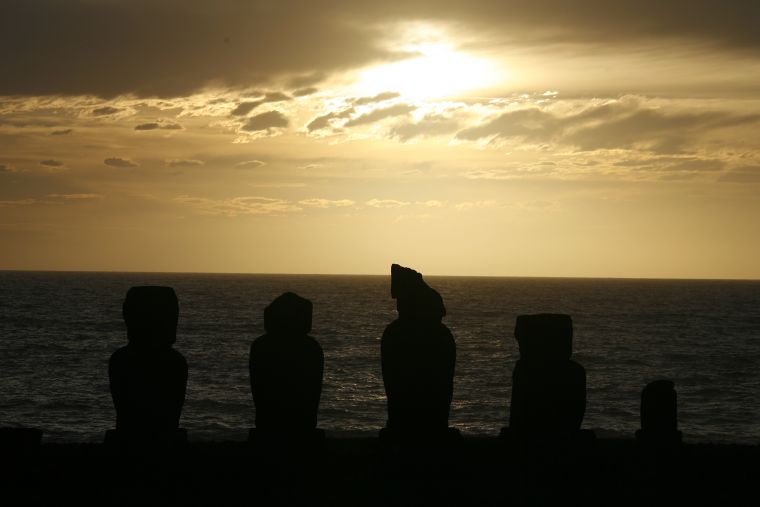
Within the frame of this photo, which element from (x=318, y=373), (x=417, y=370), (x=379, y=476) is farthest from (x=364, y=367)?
(x=379, y=476)

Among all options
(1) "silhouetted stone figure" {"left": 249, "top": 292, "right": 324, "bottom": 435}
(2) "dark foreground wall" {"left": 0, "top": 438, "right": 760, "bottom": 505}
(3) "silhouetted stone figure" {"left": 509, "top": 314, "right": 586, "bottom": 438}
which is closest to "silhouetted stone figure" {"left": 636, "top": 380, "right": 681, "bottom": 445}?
(2) "dark foreground wall" {"left": 0, "top": 438, "right": 760, "bottom": 505}

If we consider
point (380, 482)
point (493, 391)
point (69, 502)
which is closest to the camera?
point (69, 502)

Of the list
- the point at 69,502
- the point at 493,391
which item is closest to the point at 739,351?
the point at 493,391

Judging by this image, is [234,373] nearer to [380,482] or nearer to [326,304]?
[380,482]

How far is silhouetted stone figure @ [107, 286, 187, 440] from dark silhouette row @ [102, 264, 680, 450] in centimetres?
1

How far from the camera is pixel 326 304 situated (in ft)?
406

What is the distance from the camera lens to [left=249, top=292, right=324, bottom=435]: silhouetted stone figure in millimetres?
15367

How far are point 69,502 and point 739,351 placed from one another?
63.0 metres

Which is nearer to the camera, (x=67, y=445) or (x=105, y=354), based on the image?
(x=67, y=445)

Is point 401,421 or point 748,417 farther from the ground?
point 401,421

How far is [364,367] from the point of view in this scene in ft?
183

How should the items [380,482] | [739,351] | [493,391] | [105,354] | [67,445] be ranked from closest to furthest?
1. [380,482]
2. [67,445]
3. [493,391]
4. [105,354]
5. [739,351]

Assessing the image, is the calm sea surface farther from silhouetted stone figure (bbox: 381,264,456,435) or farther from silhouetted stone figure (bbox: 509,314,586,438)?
silhouetted stone figure (bbox: 509,314,586,438)

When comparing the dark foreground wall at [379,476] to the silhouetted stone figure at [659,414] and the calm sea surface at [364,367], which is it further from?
the calm sea surface at [364,367]
